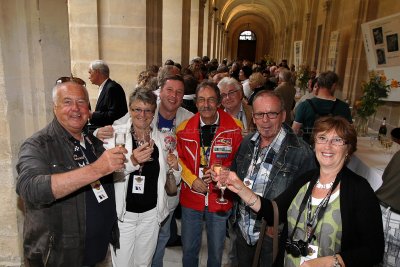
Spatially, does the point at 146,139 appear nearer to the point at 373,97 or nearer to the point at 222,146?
the point at 222,146

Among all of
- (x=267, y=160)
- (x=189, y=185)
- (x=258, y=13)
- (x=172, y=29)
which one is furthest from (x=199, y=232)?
(x=258, y=13)

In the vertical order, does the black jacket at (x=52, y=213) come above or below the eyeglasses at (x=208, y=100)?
below

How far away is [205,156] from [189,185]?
1.00 ft

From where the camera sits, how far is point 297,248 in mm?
1937

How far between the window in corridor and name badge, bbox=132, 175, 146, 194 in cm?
4922

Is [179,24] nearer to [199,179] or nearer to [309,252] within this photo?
[199,179]

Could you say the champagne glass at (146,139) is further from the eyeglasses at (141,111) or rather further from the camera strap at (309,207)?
the camera strap at (309,207)

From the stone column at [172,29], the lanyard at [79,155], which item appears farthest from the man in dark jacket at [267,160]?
the stone column at [172,29]

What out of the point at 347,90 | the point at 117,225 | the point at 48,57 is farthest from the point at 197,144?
the point at 347,90

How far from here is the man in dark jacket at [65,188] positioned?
5.64 feet

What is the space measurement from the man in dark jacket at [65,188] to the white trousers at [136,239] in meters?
0.34

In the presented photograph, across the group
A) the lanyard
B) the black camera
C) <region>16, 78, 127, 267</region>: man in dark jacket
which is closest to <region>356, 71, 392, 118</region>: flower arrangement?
the black camera

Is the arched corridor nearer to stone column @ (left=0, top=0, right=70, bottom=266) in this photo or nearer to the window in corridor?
stone column @ (left=0, top=0, right=70, bottom=266)

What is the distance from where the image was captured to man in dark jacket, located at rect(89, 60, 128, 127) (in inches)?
174
